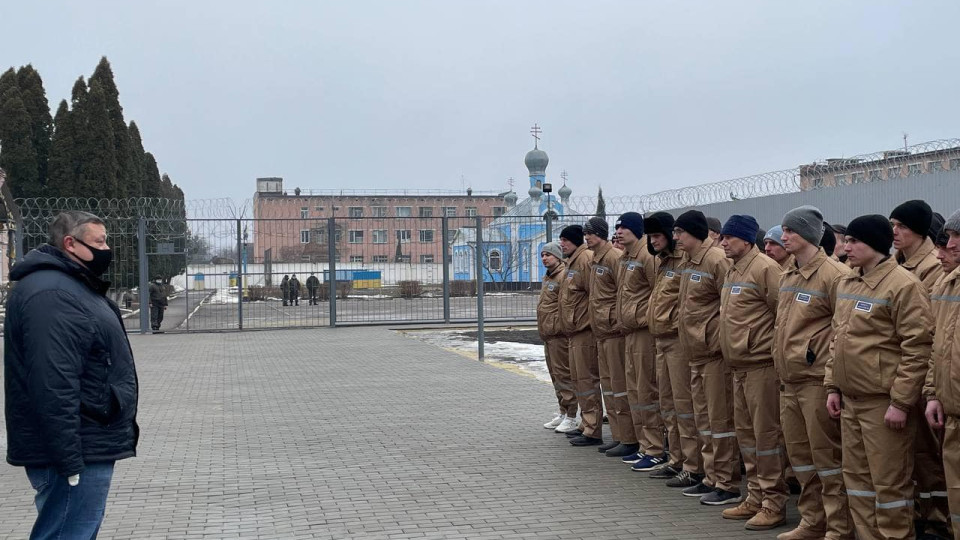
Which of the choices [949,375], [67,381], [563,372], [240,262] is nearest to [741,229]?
[949,375]

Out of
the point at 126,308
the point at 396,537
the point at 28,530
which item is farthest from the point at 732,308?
the point at 126,308

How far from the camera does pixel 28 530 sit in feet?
23.3

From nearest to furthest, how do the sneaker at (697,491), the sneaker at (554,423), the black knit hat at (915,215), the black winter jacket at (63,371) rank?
the black winter jacket at (63,371)
the black knit hat at (915,215)
the sneaker at (697,491)
the sneaker at (554,423)

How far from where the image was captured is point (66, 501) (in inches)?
187

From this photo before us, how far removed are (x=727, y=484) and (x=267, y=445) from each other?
488 cm

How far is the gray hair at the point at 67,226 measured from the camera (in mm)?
4918

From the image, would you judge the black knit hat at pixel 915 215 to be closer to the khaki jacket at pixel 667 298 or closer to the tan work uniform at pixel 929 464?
the tan work uniform at pixel 929 464

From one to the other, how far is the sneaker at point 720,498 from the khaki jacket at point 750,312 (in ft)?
3.78

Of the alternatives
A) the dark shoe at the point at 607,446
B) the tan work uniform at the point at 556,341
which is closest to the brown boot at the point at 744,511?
the dark shoe at the point at 607,446

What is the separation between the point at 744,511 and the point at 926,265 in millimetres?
2090

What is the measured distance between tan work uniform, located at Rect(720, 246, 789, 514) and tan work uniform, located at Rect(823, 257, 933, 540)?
1.04 meters

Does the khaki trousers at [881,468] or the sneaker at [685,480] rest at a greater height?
the khaki trousers at [881,468]

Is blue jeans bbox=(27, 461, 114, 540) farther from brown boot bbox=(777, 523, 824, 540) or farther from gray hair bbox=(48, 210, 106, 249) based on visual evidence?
brown boot bbox=(777, 523, 824, 540)

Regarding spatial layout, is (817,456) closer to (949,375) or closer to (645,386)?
(949,375)
